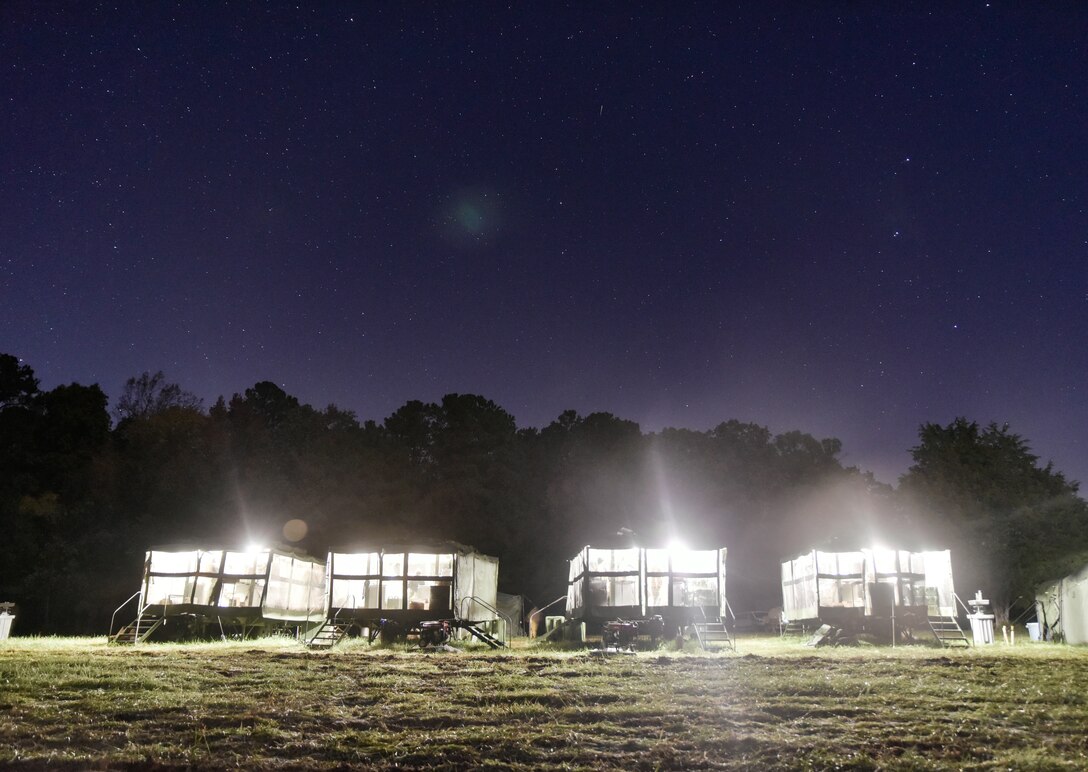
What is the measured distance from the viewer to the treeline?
34.5m

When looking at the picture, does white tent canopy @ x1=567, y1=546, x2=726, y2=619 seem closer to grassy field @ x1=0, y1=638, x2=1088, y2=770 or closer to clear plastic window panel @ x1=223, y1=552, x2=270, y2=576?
grassy field @ x1=0, y1=638, x2=1088, y2=770

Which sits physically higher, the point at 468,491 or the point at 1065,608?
the point at 468,491

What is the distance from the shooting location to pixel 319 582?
29.8m

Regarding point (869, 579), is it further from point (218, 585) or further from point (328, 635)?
point (218, 585)

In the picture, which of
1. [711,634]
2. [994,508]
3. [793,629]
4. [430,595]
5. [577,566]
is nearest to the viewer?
[711,634]

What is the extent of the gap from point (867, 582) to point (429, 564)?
1310 centimetres

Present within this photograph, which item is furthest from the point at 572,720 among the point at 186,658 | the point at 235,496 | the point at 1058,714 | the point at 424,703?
the point at 235,496

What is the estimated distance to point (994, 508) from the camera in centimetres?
3444

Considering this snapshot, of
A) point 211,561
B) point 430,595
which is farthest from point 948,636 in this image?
point 211,561

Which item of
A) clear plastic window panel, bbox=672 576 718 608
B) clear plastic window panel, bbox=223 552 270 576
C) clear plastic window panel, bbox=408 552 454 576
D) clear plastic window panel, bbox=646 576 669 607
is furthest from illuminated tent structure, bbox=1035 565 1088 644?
clear plastic window panel, bbox=223 552 270 576

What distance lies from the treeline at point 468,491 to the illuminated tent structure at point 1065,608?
7091 millimetres

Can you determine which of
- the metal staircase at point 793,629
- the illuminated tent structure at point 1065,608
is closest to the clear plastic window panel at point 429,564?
the metal staircase at point 793,629

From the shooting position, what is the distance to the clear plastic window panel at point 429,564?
2394cm

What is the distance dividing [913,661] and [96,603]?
33.0m
